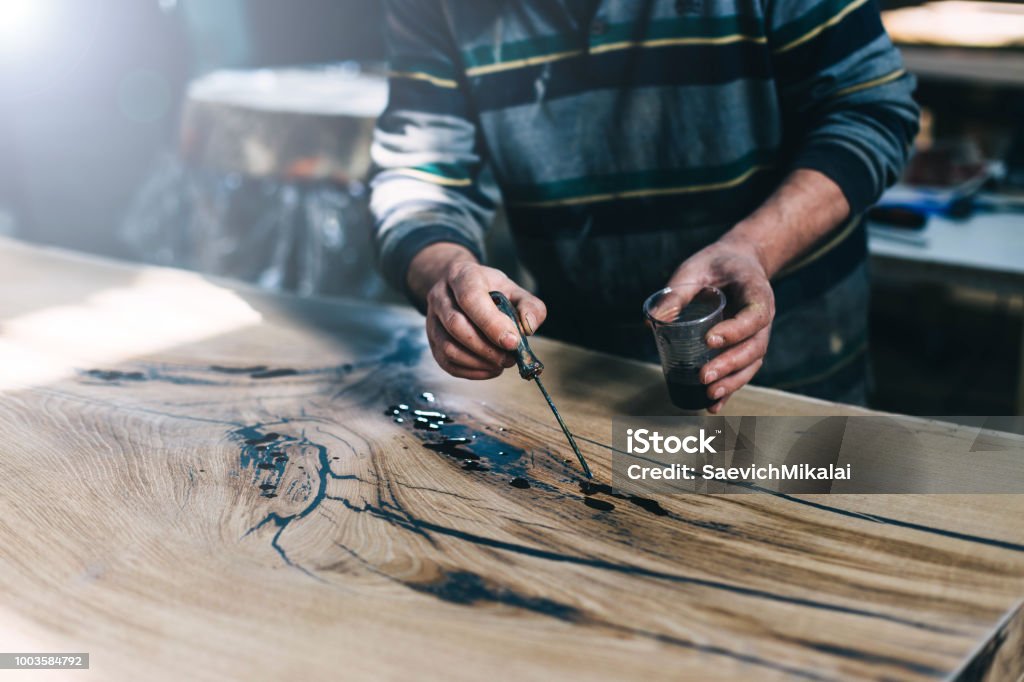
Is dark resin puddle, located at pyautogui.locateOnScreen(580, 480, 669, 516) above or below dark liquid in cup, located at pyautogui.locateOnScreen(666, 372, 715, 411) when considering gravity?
below

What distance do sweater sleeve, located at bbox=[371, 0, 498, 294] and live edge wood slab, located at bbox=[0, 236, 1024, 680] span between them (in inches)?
11.2

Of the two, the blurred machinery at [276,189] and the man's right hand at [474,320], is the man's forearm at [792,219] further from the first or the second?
the blurred machinery at [276,189]

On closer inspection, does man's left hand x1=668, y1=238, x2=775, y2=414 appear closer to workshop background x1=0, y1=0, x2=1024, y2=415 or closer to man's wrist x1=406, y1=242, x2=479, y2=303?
man's wrist x1=406, y1=242, x2=479, y2=303

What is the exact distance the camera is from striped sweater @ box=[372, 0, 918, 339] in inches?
44.4

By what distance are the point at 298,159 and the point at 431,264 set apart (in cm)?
136

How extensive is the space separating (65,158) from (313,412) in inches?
141

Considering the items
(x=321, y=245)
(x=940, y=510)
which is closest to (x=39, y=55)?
(x=321, y=245)

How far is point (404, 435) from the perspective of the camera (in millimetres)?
954

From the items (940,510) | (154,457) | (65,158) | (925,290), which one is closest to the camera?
(940,510)

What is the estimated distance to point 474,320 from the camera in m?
0.94

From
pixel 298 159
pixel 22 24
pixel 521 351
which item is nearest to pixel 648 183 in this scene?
pixel 521 351

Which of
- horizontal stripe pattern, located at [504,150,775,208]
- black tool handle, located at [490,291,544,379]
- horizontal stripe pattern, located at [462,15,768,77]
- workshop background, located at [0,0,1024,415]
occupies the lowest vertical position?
workshop background, located at [0,0,1024,415]

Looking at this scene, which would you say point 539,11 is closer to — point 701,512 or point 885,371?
point 701,512
